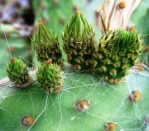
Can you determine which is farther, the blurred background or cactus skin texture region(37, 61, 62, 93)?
the blurred background

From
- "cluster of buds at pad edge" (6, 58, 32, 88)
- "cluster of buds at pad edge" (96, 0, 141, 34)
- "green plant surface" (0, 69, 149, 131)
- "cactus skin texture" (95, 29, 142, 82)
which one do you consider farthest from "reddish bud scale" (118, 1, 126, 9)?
"cluster of buds at pad edge" (6, 58, 32, 88)

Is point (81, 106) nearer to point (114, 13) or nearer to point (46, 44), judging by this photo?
point (46, 44)

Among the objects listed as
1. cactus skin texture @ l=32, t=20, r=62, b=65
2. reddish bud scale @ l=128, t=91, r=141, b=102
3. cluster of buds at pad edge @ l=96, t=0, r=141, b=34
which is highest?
cluster of buds at pad edge @ l=96, t=0, r=141, b=34

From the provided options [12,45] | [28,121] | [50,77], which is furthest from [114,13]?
[12,45]

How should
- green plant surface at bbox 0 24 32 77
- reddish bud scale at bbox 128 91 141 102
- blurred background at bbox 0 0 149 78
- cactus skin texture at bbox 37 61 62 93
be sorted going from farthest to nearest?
green plant surface at bbox 0 24 32 77
blurred background at bbox 0 0 149 78
reddish bud scale at bbox 128 91 141 102
cactus skin texture at bbox 37 61 62 93

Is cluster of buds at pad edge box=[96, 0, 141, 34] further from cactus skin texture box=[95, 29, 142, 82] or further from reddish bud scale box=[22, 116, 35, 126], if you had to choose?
reddish bud scale box=[22, 116, 35, 126]

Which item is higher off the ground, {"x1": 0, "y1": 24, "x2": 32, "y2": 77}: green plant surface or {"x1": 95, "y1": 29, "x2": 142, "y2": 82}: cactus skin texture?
{"x1": 95, "y1": 29, "x2": 142, "y2": 82}: cactus skin texture

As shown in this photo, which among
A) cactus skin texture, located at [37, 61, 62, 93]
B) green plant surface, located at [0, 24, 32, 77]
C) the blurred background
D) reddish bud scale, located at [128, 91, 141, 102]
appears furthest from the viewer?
green plant surface, located at [0, 24, 32, 77]
